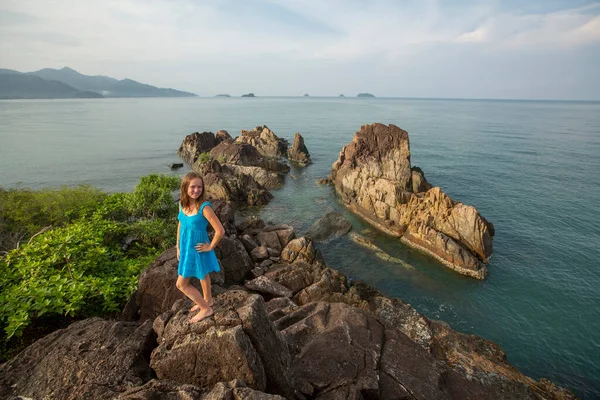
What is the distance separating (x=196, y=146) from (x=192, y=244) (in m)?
68.0

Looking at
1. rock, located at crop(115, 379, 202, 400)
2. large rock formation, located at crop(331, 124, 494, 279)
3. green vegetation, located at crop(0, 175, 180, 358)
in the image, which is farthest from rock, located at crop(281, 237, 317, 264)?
rock, located at crop(115, 379, 202, 400)

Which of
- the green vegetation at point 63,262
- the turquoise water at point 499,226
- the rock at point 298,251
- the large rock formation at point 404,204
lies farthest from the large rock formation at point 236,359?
the large rock formation at point 404,204

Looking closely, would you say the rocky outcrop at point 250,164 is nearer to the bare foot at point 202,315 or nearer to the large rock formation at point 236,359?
the large rock formation at point 236,359

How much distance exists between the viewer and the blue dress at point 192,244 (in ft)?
26.8

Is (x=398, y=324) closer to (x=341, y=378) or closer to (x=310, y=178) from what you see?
(x=341, y=378)

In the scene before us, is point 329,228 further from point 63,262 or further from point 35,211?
point 35,211

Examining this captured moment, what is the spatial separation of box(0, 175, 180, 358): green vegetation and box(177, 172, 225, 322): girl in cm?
542

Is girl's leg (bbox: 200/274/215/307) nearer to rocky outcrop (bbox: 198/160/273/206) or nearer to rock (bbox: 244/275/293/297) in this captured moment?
rock (bbox: 244/275/293/297)

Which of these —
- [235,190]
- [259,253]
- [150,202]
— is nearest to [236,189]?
[235,190]

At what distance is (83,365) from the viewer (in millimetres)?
7465

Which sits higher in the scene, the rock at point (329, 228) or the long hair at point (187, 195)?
the long hair at point (187, 195)

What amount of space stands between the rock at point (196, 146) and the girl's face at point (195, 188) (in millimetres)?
64545

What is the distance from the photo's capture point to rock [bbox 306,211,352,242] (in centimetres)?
3456

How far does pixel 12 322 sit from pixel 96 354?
4108 mm
